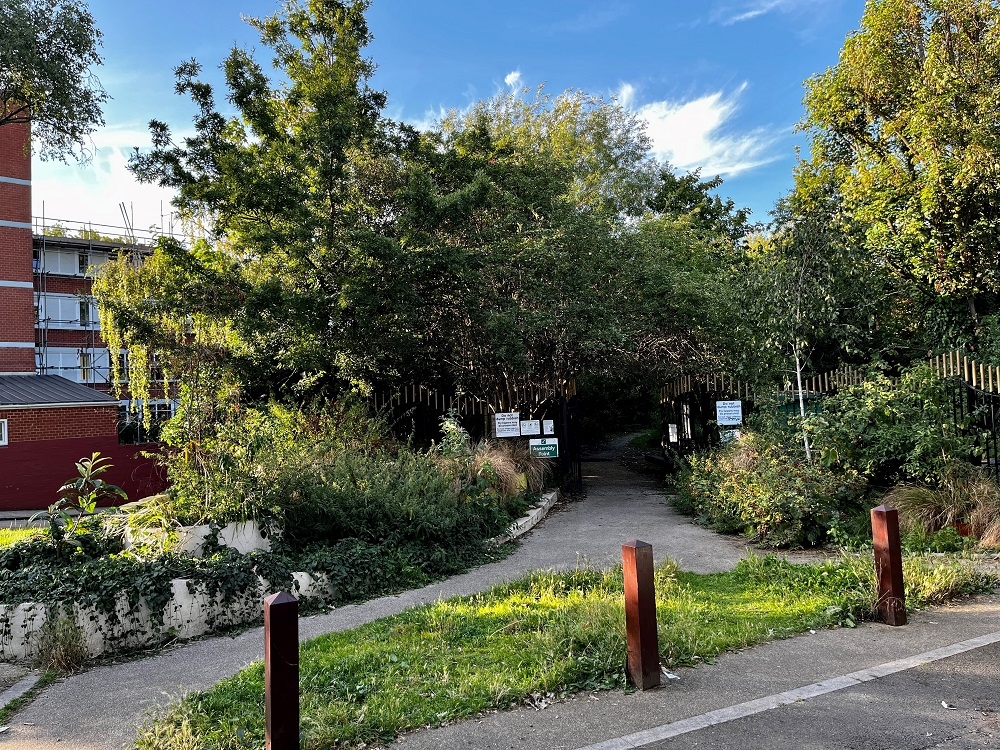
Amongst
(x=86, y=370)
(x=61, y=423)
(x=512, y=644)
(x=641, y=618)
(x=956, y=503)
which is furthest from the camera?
(x=86, y=370)

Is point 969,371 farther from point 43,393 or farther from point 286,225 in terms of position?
point 43,393

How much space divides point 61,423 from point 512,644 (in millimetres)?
19125

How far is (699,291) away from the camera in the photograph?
14.1 metres

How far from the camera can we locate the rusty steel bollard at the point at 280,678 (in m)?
3.25

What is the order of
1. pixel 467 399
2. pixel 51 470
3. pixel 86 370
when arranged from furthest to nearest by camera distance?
1. pixel 86 370
2. pixel 51 470
3. pixel 467 399

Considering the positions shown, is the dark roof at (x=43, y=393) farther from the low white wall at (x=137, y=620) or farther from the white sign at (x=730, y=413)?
the white sign at (x=730, y=413)

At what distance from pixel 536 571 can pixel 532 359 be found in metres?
7.59

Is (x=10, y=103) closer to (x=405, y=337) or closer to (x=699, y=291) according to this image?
(x=405, y=337)

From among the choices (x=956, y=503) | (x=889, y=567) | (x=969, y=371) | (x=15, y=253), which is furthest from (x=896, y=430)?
(x=15, y=253)

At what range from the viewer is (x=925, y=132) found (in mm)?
10797

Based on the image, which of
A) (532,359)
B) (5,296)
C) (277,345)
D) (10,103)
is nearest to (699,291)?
(532,359)

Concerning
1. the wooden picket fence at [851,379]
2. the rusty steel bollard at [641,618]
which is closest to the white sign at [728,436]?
the wooden picket fence at [851,379]

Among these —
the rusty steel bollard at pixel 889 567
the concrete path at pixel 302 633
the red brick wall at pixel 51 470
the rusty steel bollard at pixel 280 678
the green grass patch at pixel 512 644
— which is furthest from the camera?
the red brick wall at pixel 51 470

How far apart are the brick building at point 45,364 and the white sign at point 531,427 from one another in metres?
6.87
